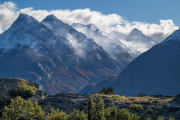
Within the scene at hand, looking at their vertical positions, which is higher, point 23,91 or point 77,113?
point 23,91

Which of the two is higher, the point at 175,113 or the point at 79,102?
the point at 79,102

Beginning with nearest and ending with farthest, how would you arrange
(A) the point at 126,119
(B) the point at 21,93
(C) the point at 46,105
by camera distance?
(A) the point at 126,119, (C) the point at 46,105, (B) the point at 21,93

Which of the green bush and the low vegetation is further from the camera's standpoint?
the green bush

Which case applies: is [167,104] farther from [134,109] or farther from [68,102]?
[68,102]

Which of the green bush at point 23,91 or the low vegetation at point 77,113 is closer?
the low vegetation at point 77,113

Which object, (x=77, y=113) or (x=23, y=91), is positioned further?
(x=23, y=91)

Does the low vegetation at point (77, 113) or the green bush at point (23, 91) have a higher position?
the green bush at point (23, 91)

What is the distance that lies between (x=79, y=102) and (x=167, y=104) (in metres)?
21.3

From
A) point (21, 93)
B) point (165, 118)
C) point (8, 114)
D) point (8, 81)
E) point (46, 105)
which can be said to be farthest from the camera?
point (8, 81)

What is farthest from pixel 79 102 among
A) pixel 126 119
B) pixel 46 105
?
pixel 126 119

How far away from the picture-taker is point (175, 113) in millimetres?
61156

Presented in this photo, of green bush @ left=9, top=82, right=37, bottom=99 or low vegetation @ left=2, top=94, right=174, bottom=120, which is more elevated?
green bush @ left=9, top=82, right=37, bottom=99

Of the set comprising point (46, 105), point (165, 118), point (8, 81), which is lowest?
point (165, 118)

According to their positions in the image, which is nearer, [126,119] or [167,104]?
A: [126,119]
